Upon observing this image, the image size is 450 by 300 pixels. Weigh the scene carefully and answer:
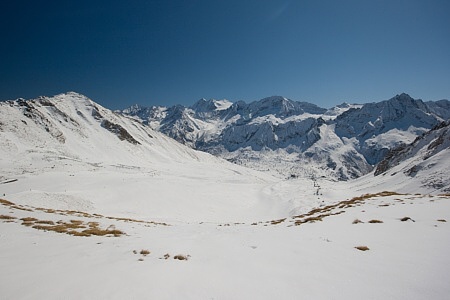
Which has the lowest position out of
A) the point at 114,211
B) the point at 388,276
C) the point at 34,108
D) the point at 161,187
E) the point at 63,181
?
the point at 388,276

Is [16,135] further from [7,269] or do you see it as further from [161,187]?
[7,269]

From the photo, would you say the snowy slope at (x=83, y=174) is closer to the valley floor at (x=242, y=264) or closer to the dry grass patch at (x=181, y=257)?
the valley floor at (x=242, y=264)

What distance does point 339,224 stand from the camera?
19.6 metres

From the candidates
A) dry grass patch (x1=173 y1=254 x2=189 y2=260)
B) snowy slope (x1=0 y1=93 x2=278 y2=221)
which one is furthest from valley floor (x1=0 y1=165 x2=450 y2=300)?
snowy slope (x1=0 y1=93 x2=278 y2=221)

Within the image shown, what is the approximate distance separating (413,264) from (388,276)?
1.76 metres

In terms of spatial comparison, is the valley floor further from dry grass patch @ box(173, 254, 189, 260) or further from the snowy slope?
the snowy slope

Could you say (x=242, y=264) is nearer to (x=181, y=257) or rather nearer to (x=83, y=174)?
(x=181, y=257)

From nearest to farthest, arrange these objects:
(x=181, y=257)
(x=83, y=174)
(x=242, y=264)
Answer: (x=242, y=264) < (x=181, y=257) < (x=83, y=174)

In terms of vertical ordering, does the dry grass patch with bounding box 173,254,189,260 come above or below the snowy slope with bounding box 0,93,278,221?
below

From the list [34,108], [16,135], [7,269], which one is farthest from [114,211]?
[34,108]

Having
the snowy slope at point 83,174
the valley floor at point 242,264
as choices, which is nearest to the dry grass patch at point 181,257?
the valley floor at point 242,264

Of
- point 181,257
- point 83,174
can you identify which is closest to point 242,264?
point 181,257

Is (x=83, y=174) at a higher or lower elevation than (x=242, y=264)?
higher

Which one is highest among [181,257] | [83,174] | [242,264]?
[83,174]
